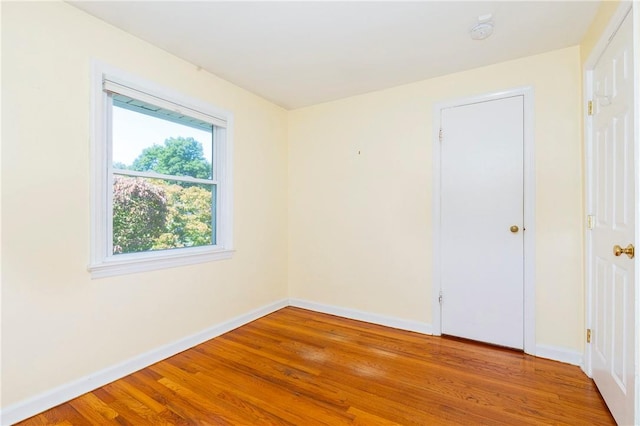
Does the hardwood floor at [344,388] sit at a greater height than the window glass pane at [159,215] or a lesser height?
lesser

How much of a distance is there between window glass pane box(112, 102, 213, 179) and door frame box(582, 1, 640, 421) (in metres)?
2.98

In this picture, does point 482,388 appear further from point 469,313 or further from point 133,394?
point 133,394

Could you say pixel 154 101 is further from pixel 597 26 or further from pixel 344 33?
pixel 597 26

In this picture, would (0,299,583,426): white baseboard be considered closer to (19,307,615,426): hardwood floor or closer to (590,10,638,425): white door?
(19,307,615,426): hardwood floor

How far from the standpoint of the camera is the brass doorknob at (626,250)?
1379 mm

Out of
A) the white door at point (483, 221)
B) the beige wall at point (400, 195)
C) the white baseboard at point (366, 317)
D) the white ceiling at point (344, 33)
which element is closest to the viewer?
the white ceiling at point (344, 33)

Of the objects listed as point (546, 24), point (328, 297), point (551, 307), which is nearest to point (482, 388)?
point (551, 307)

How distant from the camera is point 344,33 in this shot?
2113 mm

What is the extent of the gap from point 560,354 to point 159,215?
11.1ft

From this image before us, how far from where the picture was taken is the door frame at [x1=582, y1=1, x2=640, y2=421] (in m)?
1.34

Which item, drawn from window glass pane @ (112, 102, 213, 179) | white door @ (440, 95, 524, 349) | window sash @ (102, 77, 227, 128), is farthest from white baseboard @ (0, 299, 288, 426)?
white door @ (440, 95, 524, 349)

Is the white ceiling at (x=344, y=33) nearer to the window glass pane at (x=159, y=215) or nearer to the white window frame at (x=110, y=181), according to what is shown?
the white window frame at (x=110, y=181)

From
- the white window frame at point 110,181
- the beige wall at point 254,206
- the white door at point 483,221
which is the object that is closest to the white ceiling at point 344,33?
the beige wall at point 254,206

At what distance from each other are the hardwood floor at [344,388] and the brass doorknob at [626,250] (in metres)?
0.95
